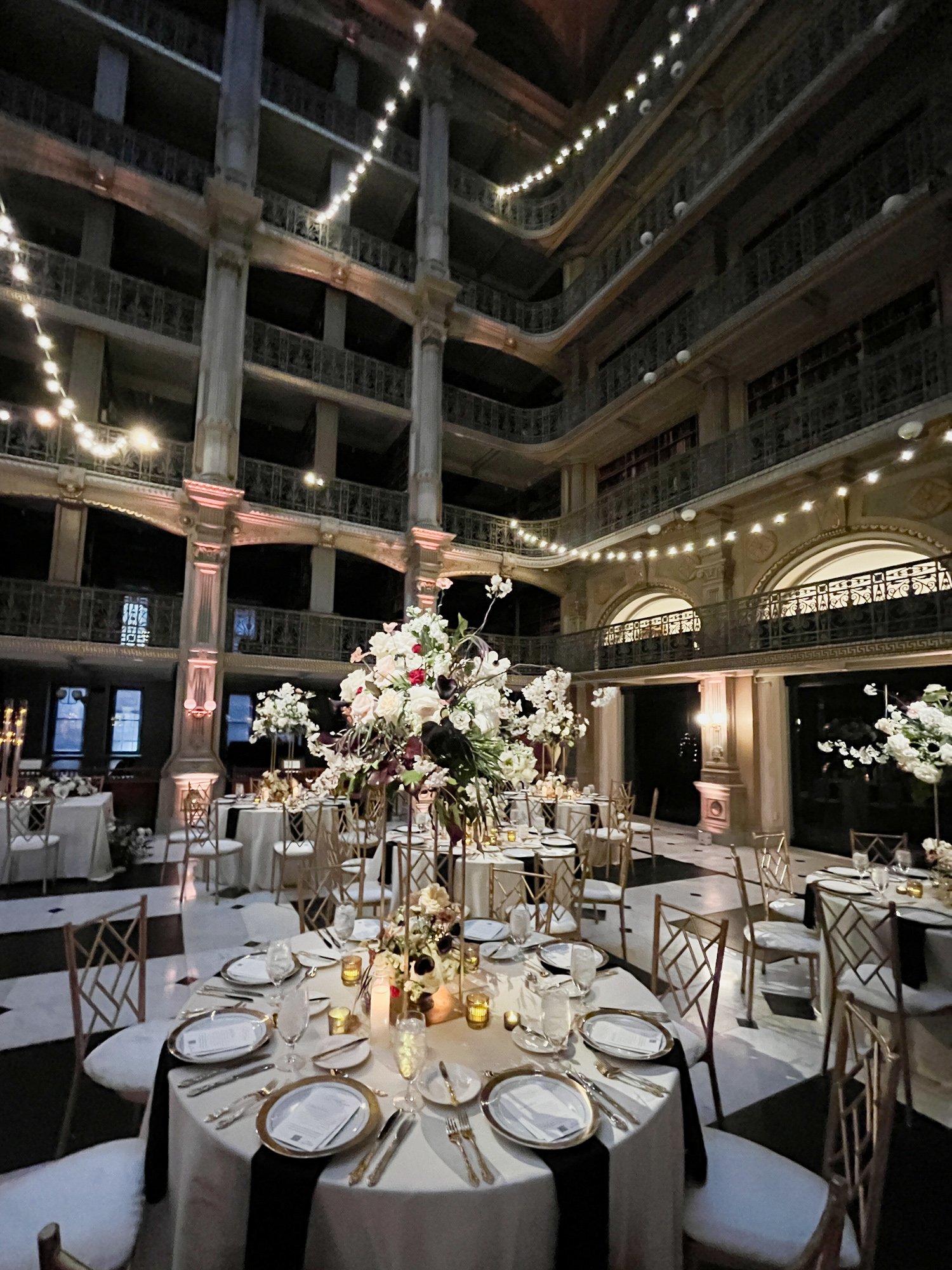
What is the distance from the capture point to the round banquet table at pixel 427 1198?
3.86ft

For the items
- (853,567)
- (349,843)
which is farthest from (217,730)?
(853,567)

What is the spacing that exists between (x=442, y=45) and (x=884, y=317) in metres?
10.4

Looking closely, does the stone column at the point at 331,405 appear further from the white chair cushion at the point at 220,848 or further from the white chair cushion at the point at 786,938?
the white chair cushion at the point at 786,938

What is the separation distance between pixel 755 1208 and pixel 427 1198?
977mm

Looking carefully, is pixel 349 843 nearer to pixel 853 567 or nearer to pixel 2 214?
pixel 2 214

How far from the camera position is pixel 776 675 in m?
9.13

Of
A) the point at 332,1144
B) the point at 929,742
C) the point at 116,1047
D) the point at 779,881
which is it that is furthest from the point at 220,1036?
the point at 779,881

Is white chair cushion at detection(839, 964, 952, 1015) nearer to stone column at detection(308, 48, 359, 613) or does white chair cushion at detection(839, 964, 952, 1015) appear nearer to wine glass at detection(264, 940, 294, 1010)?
wine glass at detection(264, 940, 294, 1010)

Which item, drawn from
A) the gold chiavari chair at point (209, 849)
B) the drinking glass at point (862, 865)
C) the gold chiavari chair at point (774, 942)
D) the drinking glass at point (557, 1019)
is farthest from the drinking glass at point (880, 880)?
the gold chiavari chair at point (209, 849)

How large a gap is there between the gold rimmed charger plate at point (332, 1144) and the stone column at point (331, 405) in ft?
32.1

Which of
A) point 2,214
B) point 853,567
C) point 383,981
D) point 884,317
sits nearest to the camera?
point 383,981

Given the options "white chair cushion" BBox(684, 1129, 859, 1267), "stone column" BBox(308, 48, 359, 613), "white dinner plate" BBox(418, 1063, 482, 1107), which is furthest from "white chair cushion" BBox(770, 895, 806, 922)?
"stone column" BBox(308, 48, 359, 613)

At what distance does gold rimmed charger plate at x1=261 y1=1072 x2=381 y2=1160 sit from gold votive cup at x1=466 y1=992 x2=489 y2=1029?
0.41 metres

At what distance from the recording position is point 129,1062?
217cm
